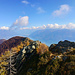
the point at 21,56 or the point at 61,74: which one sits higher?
the point at 21,56

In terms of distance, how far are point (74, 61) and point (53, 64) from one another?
15.8 ft

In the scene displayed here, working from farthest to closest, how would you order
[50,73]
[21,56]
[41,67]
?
[21,56]
[41,67]
[50,73]

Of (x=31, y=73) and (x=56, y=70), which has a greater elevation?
(x=56, y=70)

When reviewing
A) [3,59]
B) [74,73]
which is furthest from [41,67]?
[3,59]

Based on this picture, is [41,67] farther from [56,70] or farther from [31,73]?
[56,70]

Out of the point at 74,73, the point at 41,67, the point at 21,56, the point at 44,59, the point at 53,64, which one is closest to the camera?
the point at 74,73

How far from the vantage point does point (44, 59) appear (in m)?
17.5

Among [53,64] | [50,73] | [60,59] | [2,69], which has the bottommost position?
[2,69]

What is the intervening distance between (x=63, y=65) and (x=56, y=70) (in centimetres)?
199

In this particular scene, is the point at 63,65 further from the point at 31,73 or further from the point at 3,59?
the point at 3,59

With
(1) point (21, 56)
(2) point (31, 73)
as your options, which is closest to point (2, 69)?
(1) point (21, 56)

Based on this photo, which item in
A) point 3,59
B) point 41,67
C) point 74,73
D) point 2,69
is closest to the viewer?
point 74,73

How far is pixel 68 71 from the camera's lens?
12.6 meters

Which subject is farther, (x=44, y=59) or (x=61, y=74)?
(x=44, y=59)
